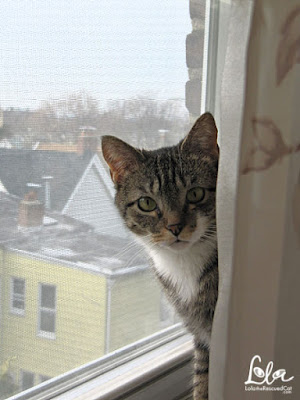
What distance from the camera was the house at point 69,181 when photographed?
86 centimetres

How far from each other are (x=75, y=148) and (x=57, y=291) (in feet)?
1.01

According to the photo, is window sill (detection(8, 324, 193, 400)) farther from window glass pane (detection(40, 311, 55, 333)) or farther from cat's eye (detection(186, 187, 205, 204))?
cat's eye (detection(186, 187, 205, 204))

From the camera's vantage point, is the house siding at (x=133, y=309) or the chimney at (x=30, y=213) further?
the house siding at (x=133, y=309)

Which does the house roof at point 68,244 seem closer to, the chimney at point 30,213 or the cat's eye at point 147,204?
the chimney at point 30,213

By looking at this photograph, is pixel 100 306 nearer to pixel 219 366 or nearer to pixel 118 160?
pixel 118 160

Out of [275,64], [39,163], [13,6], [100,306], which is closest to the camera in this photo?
[275,64]

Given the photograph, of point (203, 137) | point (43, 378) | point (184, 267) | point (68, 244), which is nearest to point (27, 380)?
point (43, 378)

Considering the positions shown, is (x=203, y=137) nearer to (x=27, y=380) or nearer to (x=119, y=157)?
(x=119, y=157)

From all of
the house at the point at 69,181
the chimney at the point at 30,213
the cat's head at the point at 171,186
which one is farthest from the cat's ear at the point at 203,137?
the chimney at the point at 30,213

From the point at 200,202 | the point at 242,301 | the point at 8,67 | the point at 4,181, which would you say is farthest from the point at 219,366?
the point at 8,67

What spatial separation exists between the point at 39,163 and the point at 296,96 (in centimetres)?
52

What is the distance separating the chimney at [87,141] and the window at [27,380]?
467 millimetres

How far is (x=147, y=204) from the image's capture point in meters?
0.99

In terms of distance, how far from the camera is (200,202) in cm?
95
